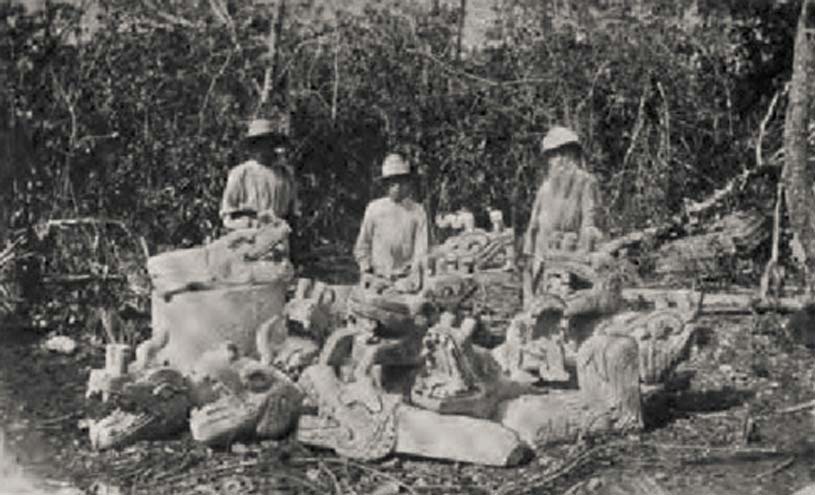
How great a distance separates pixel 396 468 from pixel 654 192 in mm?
6234

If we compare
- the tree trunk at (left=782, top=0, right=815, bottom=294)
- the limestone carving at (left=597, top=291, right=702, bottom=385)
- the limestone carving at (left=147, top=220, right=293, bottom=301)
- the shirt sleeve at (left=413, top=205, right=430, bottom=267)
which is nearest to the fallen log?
the tree trunk at (left=782, top=0, right=815, bottom=294)

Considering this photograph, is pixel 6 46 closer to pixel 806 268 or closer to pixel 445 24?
pixel 445 24

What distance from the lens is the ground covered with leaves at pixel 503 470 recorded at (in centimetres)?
673

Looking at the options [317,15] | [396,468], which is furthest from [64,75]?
[396,468]

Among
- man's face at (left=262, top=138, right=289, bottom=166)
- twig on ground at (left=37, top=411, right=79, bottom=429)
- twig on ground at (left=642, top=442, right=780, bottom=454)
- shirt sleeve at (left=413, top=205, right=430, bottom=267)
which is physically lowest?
twig on ground at (left=37, top=411, right=79, bottom=429)

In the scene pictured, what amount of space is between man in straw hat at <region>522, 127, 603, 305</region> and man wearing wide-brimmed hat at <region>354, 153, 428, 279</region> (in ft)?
2.95

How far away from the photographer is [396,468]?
704 cm

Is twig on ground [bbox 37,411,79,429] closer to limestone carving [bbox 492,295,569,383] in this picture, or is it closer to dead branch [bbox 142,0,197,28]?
limestone carving [bbox 492,295,569,383]

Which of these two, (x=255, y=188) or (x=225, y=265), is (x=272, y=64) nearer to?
(x=255, y=188)

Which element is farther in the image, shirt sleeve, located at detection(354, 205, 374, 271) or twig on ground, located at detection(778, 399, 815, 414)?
shirt sleeve, located at detection(354, 205, 374, 271)

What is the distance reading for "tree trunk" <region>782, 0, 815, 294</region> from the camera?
957 centimetres

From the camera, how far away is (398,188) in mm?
9250

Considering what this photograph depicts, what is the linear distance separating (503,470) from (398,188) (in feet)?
9.40

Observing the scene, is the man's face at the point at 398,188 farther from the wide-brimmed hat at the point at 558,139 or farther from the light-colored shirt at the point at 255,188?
the wide-brimmed hat at the point at 558,139
